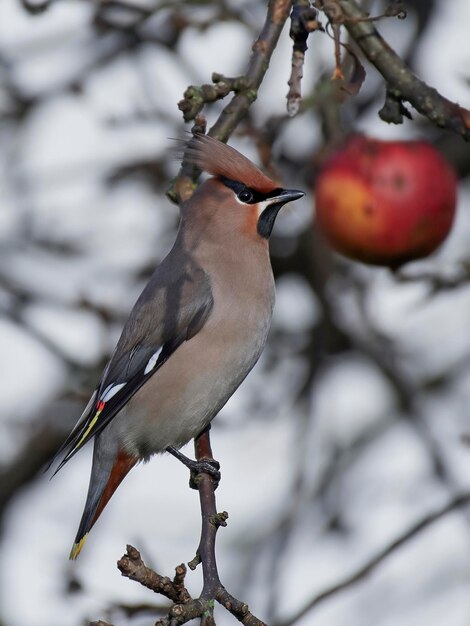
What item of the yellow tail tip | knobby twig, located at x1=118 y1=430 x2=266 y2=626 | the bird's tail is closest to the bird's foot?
the bird's tail

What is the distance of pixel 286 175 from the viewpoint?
4770 mm

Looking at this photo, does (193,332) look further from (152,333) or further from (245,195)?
(245,195)

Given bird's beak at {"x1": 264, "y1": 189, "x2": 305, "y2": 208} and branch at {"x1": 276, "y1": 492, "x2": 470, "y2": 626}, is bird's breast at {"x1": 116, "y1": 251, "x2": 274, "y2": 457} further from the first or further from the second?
branch at {"x1": 276, "y1": 492, "x2": 470, "y2": 626}

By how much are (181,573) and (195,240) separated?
1491 mm

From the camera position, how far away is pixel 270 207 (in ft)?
12.6

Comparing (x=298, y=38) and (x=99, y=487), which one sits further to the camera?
Result: (x=99, y=487)

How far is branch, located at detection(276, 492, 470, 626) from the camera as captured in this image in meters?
3.44

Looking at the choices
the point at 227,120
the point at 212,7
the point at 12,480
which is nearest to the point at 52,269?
the point at 12,480

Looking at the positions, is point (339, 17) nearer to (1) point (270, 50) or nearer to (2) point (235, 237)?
(1) point (270, 50)

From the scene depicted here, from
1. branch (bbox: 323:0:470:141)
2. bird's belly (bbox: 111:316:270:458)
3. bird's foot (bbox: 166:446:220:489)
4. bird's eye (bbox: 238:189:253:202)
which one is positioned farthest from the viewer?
bird's eye (bbox: 238:189:253:202)

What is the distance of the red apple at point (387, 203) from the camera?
3637mm

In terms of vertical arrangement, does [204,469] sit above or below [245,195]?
below

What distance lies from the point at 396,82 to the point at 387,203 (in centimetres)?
74

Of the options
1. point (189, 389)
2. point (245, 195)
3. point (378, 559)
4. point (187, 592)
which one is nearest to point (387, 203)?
point (245, 195)
